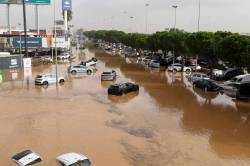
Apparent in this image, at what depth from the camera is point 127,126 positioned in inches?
1011

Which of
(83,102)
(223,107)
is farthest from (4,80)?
(223,107)

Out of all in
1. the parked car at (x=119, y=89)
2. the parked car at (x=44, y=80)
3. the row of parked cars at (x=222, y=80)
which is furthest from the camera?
the parked car at (x=44, y=80)

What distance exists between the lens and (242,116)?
29.4 meters

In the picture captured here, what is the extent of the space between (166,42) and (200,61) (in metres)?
Answer: 7.39

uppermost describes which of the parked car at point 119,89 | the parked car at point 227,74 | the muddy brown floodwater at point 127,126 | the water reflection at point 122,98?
the parked car at point 227,74

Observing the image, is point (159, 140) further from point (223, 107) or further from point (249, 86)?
point (249, 86)

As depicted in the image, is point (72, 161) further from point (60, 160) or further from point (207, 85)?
point (207, 85)

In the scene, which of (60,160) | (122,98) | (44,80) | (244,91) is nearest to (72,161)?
(60,160)

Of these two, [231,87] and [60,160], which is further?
[231,87]

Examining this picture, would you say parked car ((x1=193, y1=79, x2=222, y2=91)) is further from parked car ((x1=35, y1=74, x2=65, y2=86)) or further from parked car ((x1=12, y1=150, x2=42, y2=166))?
parked car ((x1=12, y1=150, x2=42, y2=166))

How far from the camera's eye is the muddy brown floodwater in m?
20.0

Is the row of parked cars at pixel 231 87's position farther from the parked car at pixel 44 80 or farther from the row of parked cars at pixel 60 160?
the row of parked cars at pixel 60 160

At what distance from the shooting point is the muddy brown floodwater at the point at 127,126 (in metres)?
20.0

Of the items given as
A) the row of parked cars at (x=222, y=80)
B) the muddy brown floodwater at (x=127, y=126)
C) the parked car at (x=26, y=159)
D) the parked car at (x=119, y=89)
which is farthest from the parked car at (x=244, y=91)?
the parked car at (x=26, y=159)
